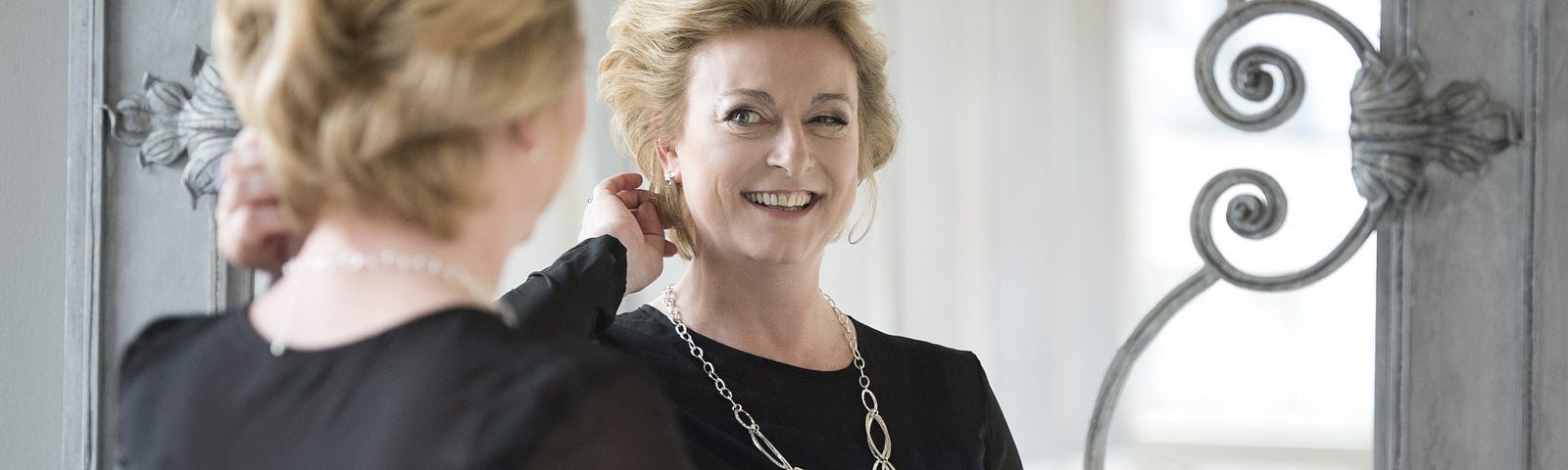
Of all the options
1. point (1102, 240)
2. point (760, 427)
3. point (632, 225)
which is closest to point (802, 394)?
point (760, 427)

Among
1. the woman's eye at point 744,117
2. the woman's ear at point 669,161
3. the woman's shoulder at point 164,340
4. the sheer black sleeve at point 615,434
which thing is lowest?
the sheer black sleeve at point 615,434

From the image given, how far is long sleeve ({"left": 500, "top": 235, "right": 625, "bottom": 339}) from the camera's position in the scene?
1474mm

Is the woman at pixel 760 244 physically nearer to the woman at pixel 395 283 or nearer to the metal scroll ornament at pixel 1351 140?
the metal scroll ornament at pixel 1351 140

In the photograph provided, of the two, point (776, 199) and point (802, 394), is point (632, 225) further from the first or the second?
point (802, 394)

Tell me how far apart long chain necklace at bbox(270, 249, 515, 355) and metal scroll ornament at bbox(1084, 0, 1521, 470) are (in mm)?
1285

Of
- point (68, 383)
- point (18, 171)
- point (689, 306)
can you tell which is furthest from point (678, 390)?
point (18, 171)

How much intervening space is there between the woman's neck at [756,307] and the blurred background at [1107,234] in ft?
1.65

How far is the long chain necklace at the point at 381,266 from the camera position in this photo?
2.49 feet

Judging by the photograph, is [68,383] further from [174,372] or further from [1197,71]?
[1197,71]

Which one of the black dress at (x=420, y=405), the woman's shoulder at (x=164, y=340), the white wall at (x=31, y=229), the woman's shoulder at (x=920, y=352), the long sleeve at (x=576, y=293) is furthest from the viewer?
the woman's shoulder at (x=920, y=352)

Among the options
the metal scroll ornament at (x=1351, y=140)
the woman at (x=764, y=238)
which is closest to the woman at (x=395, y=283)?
the woman at (x=764, y=238)

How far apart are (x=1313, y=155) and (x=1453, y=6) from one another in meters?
0.29

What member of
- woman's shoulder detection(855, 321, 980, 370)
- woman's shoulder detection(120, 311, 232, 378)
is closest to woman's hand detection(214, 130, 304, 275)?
woman's shoulder detection(120, 311, 232, 378)

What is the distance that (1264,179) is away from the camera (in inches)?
71.0
